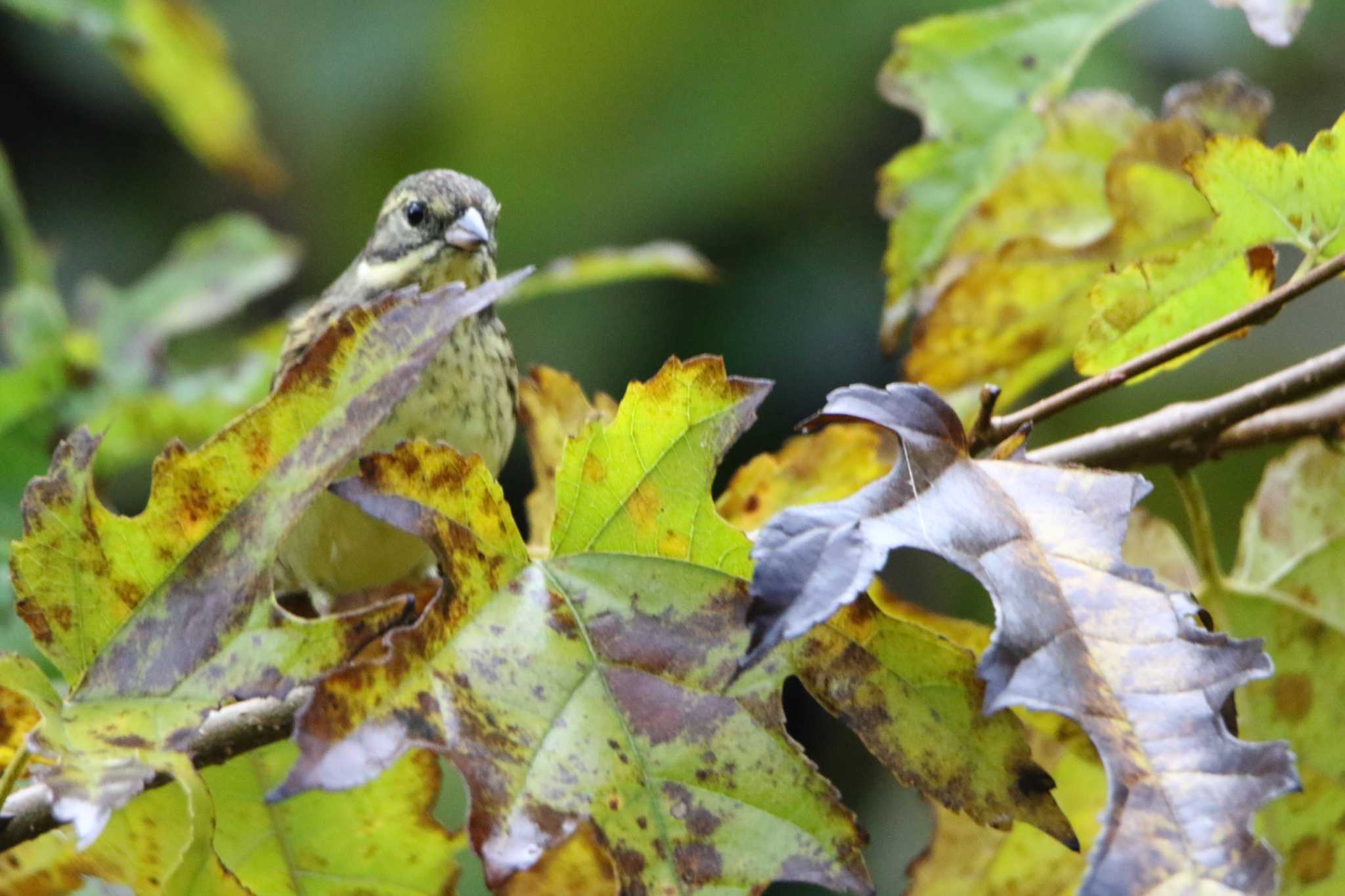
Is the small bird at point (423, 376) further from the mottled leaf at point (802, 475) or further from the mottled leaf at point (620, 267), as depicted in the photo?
the mottled leaf at point (802, 475)

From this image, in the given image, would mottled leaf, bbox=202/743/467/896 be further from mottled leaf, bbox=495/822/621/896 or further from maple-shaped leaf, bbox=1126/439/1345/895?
maple-shaped leaf, bbox=1126/439/1345/895

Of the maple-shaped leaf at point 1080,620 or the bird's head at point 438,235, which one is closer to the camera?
the maple-shaped leaf at point 1080,620

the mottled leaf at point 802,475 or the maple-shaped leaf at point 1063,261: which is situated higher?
the maple-shaped leaf at point 1063,261

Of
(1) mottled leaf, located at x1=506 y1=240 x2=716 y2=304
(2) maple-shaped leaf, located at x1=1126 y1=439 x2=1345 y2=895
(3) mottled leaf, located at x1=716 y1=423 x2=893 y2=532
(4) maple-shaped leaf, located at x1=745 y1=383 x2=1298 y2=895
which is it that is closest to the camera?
(4) maple-shaped leaf, located at x1=745 y1=383 x2=1298 y2=895

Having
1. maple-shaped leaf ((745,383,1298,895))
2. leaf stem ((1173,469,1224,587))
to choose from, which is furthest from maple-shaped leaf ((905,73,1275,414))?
maple-shaped leaf ((745,383,1298,895))

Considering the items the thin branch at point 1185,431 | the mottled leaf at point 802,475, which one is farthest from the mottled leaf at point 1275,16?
the mottled leaf at point 802,475

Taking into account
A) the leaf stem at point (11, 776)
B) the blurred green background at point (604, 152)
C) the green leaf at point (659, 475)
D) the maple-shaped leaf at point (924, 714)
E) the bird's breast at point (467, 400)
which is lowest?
the blurred green background at point (604, 152)

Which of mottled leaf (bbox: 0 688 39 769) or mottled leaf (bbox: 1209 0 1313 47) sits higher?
mottled leaf (bbox: 1209 0 1313 47)

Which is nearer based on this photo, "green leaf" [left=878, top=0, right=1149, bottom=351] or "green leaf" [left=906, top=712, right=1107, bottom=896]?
"green leaf" [left=906, top=712, right=1107, bottom=896]

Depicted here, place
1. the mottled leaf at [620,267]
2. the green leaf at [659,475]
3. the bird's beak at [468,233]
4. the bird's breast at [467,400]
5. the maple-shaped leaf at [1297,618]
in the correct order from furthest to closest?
the bird's beak at [468,233], the mottled leaf at [620,267], the bird's breast at [467,400], the maple-shaped leaf at [1297,618], the green leaf at [659,475]
